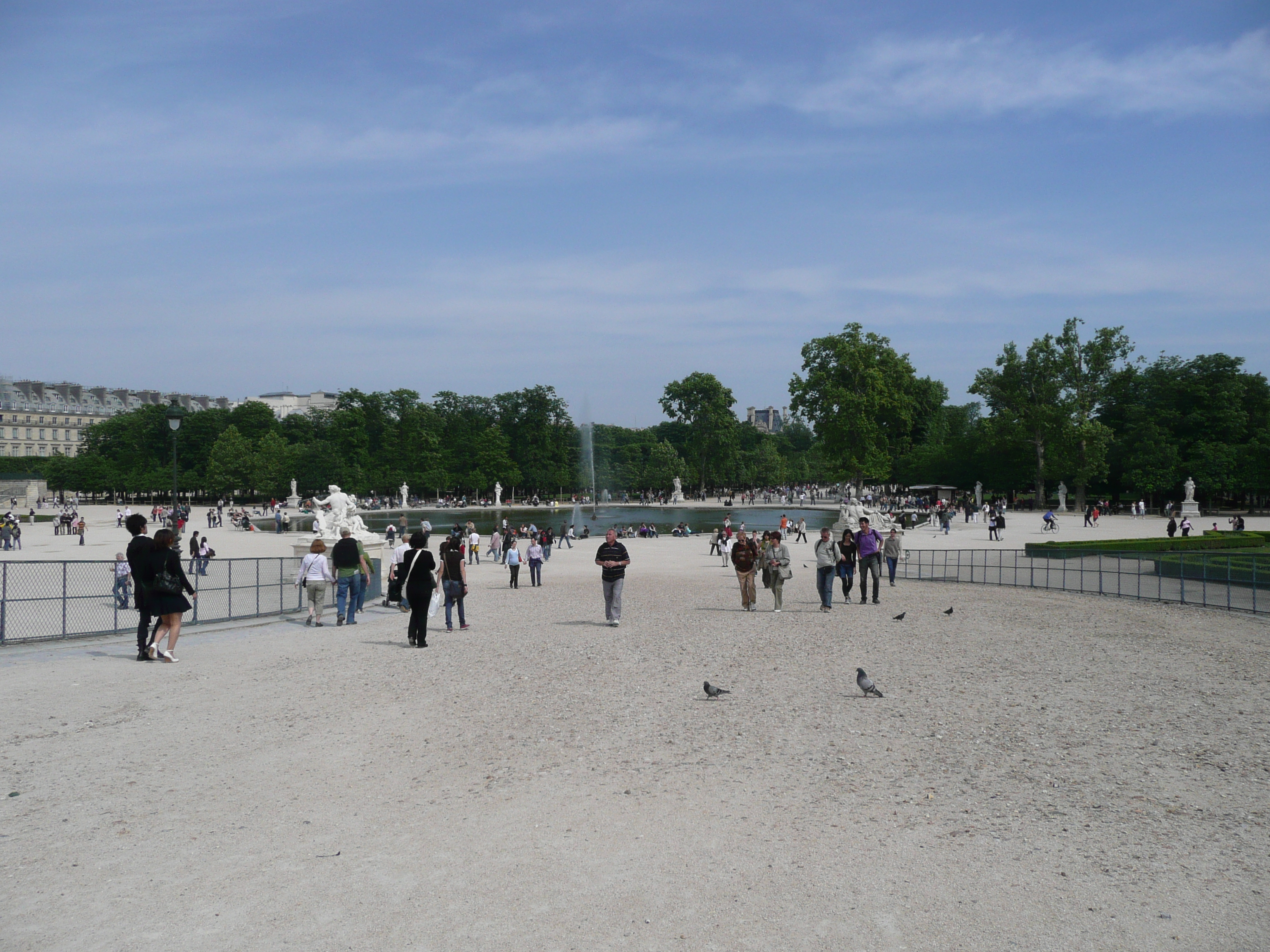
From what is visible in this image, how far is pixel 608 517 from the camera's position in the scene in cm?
8712

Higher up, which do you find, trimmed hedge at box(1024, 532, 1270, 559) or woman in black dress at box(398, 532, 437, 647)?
woman in black dress at box(398, 532, 437, 647)

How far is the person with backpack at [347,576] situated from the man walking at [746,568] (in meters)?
6.98

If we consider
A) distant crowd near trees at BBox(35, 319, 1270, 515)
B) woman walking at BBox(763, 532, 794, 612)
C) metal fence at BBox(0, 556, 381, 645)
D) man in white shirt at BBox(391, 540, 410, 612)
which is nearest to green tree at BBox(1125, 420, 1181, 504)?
distant crowd near trees at BBox(35, 319, 1270, 515)


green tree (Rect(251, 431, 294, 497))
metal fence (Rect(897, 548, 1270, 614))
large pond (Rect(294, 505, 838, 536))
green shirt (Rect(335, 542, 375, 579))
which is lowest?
large pond (Rect(294, 505, 838, 536))

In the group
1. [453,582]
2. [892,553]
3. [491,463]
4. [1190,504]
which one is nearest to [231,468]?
[491,463]

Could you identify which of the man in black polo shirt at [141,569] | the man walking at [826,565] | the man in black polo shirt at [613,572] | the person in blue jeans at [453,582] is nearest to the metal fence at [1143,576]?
the man walking at [826,565]

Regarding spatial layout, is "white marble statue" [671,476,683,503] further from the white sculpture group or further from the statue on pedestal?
the white sculpture group

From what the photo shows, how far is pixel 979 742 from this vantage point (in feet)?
27.3

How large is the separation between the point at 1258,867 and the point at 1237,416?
75059 mm

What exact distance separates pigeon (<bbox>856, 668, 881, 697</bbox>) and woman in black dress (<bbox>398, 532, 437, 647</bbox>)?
6.23 metres

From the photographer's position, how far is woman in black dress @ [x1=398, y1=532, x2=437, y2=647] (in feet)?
43.7

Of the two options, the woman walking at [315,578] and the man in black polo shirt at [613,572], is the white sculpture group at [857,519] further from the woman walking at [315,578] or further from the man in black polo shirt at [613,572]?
the woman walking at [315,578]

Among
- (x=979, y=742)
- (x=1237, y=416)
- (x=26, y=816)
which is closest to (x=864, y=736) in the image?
(x=979, y=742)

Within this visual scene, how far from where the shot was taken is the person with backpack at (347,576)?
1606cm
